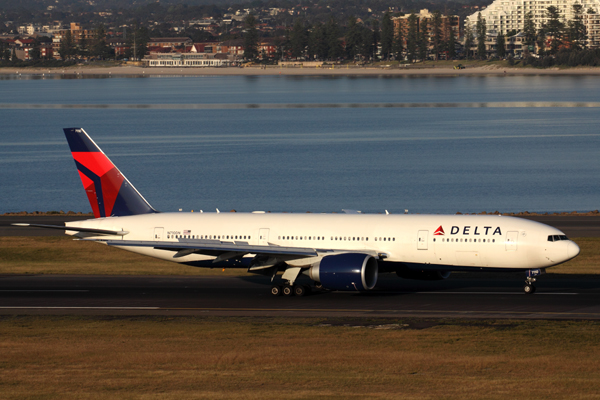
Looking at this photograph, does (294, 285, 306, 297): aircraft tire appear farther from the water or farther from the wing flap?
the water

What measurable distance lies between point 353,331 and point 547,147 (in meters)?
136

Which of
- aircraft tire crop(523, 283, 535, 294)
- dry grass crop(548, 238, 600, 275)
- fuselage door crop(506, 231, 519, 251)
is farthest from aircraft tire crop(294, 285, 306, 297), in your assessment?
dry grass crop(548, 238, 600, 275)

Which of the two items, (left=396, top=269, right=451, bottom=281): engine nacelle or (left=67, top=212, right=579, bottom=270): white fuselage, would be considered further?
(left=396, top=269, right=451, bottom=281): engine nacelle

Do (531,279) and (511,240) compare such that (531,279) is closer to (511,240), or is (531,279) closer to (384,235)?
(511,240)

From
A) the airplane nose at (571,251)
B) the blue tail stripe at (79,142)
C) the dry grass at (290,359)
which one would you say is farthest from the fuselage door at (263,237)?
the airplane nose at (571,251)

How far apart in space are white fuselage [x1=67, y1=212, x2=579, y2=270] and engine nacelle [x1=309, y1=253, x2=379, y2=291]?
1.35 meters

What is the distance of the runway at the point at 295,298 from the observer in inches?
1644

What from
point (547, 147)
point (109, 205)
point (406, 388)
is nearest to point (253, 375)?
point (406, 388)

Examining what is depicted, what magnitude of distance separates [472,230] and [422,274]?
164 inches

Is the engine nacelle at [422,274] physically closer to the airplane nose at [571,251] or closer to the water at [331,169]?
the airplane nose at [571,251]

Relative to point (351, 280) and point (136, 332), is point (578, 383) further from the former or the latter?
point (136, 332)

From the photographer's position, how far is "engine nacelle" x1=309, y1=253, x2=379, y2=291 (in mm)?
42906

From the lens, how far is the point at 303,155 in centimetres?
15675

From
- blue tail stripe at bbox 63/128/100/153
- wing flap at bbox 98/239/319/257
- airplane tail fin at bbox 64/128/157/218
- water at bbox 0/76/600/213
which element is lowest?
water at bbox 0/76/600/213
